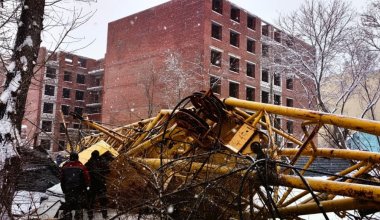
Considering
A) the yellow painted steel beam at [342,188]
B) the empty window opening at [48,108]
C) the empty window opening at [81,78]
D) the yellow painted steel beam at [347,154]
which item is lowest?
the yellow painted steel beam at [342,188]

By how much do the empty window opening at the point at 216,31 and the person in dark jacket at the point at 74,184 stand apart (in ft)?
93.0

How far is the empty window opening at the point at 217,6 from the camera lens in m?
35.8

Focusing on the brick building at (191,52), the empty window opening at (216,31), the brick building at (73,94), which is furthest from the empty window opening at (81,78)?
the empty window opening at (216,31)

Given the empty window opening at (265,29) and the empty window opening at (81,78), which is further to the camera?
the empty window opening at (81,78)

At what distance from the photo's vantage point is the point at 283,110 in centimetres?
482

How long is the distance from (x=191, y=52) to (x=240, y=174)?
99.1 feet

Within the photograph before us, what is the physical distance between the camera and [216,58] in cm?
3422

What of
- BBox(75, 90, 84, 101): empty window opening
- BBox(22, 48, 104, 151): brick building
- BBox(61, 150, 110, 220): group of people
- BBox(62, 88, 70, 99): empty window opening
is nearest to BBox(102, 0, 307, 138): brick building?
BBox(22, 48, 104, 151): brick building

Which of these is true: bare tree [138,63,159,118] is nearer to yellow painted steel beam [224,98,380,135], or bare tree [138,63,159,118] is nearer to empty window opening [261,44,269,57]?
empty window opening [261,44,269,57]

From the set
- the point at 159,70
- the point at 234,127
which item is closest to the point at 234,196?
the point at 234,127

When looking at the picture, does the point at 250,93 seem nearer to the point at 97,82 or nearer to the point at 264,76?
the point at 264,76

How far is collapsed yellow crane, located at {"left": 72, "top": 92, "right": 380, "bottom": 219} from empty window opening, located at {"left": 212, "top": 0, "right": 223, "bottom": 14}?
31.0 meters

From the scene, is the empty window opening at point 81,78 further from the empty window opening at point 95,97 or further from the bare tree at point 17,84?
the bare tree at point 17,84

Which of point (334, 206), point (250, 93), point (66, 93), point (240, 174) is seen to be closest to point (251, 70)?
point (250, 93)
